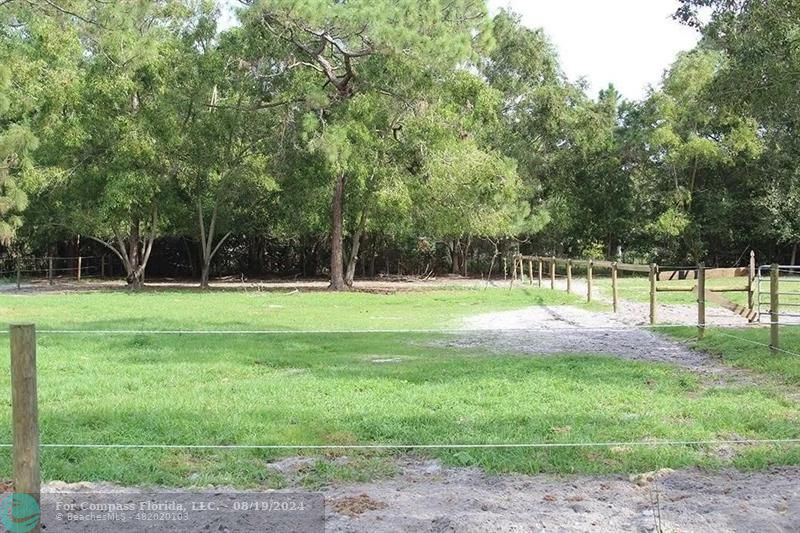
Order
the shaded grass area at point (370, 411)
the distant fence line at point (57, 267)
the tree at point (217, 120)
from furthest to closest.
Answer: the distant fence line at point (57, 267) → the tree at point (217, 120) → the shaded grass area at point (370, 411)

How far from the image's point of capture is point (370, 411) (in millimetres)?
5910

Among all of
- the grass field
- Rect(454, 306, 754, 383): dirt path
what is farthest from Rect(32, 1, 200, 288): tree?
Rect(454, 306, 754, 383): dirt path

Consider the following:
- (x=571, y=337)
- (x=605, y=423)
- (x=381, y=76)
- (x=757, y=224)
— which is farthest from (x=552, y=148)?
(x=605, y=423)

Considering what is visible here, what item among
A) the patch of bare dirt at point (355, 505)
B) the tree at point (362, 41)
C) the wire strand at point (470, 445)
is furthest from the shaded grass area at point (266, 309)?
the patch of bare dirt at point (355, 505)

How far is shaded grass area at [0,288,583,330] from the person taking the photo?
12625 mm

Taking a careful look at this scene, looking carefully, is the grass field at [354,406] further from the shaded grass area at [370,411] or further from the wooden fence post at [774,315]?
the wooden fence post at [774,315]

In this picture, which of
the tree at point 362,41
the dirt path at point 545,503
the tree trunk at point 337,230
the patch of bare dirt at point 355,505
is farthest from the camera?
the tree trunk at point 337,230

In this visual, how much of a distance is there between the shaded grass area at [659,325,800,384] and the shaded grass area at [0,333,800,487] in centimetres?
87

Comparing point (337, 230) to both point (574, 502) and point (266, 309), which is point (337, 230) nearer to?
point (266, 309)

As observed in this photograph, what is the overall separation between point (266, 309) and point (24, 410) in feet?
42.4

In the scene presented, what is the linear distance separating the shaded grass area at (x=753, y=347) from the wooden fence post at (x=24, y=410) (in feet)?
21.6

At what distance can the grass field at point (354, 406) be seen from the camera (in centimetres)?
463

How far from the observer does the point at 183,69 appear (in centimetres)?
2184

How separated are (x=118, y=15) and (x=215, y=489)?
942cm
